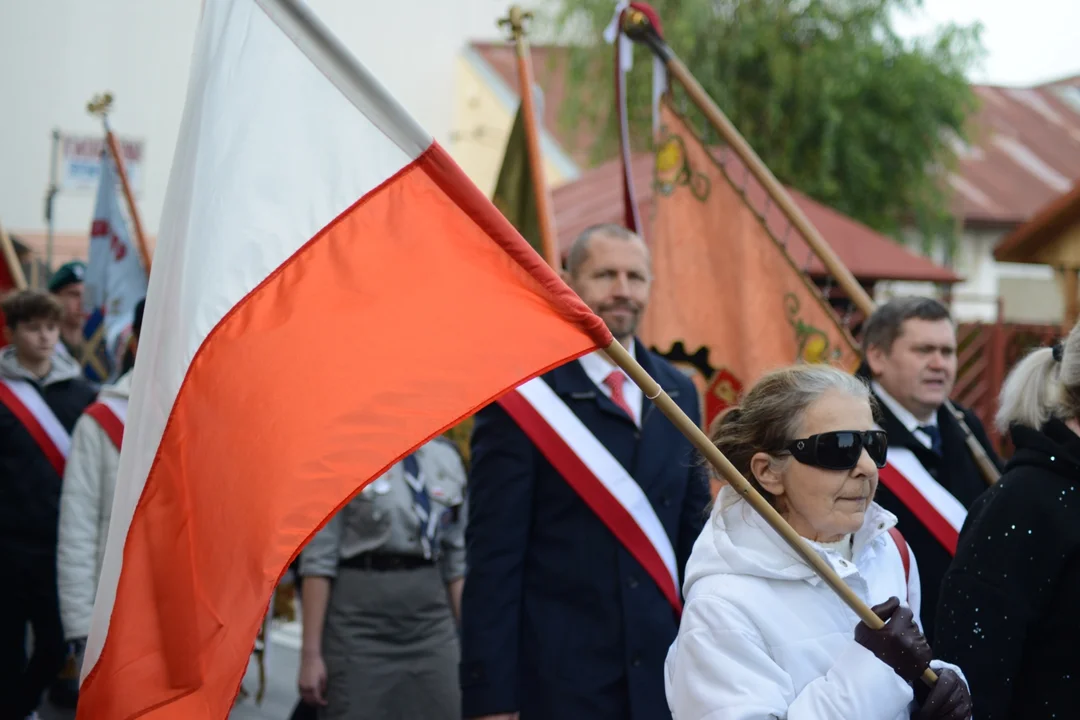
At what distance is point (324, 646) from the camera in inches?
182

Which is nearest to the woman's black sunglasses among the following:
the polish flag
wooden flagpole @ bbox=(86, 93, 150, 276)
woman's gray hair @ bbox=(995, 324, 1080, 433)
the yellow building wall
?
the polish flag

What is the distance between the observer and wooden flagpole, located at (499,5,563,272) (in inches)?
201

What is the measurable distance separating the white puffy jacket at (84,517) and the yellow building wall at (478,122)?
2387 centimetres

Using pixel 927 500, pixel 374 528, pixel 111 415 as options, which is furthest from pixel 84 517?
pixel 927 500

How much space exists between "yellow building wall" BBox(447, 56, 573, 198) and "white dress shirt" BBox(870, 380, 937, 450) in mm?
24763

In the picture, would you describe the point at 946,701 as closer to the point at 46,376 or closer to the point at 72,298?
the point at 46,376

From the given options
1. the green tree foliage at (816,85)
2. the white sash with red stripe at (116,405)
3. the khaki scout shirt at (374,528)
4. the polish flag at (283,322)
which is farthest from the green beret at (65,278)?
the green tree foliage at (816,85)

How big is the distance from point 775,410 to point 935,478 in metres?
1.72

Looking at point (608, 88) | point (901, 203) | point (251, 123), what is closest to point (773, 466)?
point (251, 123)

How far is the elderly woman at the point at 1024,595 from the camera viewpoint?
9.54 ft

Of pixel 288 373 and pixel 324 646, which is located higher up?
pixel 288 373

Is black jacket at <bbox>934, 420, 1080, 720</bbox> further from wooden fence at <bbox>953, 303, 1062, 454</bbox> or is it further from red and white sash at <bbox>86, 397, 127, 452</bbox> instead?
wooden fence at <bbox>953, 303, 1062, 454</bbox>

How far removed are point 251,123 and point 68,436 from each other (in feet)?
12.9

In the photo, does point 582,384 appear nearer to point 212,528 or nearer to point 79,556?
point 212,528
